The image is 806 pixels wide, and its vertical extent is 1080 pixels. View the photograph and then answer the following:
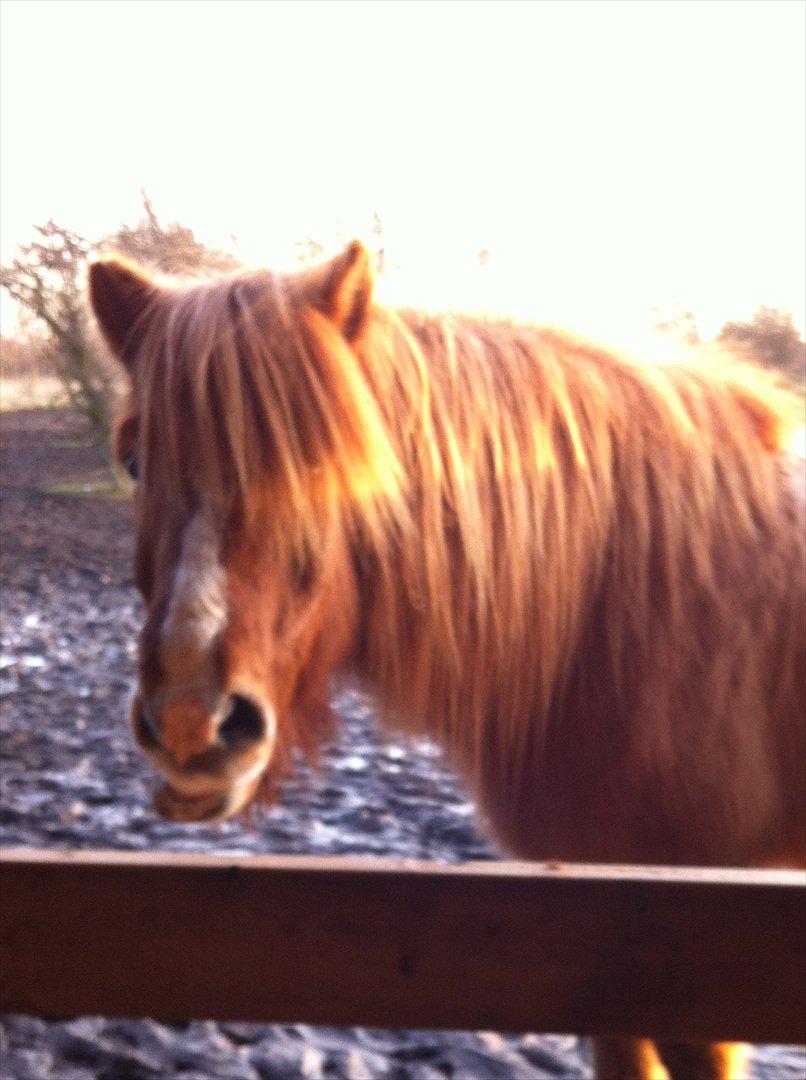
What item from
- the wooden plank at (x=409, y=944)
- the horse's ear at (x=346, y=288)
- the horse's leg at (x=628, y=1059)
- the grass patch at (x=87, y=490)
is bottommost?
the grass patch at (x=87, y=490)

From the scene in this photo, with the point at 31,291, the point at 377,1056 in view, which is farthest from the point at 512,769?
the point at 31,291

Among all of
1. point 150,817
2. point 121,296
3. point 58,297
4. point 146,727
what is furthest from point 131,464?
point 58,297

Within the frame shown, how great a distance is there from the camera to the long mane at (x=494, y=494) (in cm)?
166

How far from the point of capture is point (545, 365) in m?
1.95

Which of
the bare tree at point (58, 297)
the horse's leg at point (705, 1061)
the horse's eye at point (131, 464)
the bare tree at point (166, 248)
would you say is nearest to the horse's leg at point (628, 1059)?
the horse's leg at point (705, 1061)

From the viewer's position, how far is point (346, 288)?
171 cm

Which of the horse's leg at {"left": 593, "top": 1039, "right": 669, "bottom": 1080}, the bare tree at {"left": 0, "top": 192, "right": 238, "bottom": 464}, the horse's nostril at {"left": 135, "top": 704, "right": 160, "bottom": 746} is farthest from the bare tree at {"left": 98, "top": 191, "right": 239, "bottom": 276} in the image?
the horse's leg at {"left": 593, "top": 1039, "right": 669, "bottom": 1080}

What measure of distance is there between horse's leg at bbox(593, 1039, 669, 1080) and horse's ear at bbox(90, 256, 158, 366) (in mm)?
1702

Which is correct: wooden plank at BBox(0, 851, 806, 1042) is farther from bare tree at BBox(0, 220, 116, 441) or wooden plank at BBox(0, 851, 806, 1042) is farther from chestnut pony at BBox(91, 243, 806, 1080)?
bare tree at BBox(0, 220, 116, 441)

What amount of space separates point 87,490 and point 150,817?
7.13 m

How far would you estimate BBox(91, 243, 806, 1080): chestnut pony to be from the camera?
162 centimetres

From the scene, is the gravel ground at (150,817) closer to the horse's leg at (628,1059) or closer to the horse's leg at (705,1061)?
the horse's leg at (628,1059)

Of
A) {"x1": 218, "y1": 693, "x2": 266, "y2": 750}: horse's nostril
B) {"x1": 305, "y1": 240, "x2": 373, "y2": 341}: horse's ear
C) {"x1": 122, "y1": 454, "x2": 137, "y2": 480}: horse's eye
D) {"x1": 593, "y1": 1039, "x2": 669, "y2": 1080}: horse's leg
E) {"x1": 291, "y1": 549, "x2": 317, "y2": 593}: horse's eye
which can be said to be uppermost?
{"x1": 305, "y1": 240, "x2": 373, "y2": 341}: horse's ear

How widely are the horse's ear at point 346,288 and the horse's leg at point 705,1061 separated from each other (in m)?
1.51
